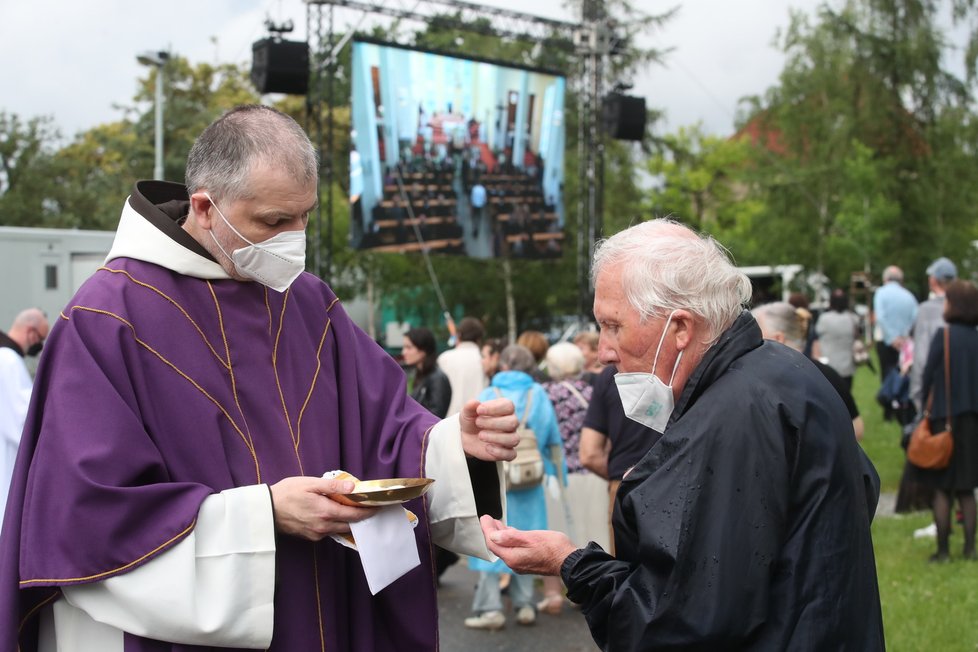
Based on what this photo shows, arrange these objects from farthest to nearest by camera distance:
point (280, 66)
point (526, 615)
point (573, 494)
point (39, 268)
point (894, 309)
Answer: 1. point (39, 268)
2. point (280, 66)
3. point (894, 309)
4. point (573, 494)
5. point (526, 615)

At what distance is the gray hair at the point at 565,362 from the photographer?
7.97 metres

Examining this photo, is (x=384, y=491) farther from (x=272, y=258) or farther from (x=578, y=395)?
(x=578, y=395)

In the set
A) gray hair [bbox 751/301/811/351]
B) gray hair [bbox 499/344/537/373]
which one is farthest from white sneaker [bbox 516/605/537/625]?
gray hair [bbox 751/301/811/351]

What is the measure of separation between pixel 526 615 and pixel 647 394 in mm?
5068

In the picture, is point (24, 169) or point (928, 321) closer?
point (928, 321)

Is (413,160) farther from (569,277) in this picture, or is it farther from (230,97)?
(230,97)

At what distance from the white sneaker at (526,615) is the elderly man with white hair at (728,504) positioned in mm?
5016

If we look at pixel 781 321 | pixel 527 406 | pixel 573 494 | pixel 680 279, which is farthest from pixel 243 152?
pixel 573 494

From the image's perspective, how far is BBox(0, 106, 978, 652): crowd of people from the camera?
202cm

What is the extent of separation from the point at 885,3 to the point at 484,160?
63.1 feet

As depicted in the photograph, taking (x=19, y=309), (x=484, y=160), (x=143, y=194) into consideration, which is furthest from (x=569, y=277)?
(x=143, y=194)

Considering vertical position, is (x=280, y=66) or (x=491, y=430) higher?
(x=280, y=66)

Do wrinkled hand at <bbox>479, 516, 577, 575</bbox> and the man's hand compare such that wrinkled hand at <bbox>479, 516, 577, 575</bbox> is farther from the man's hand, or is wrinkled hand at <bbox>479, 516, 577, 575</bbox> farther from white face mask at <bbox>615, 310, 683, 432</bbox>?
white face mask at <bbox>615, 310, 683, 432</bbox>

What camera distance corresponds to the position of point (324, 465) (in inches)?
102
